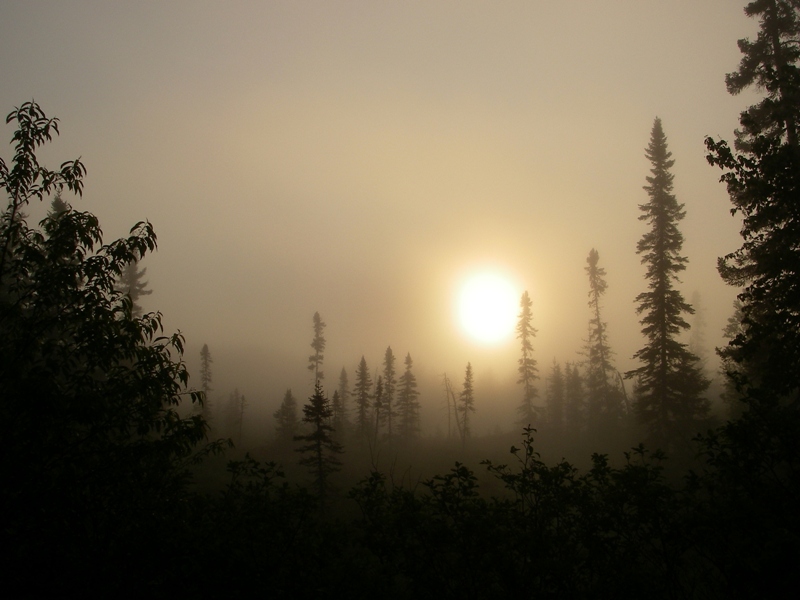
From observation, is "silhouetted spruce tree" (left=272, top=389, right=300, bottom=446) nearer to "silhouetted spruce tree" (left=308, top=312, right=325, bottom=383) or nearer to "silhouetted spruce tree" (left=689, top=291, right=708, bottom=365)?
"silhouetted spruce tree" (left=308, top=312, right=325, bottom=383)

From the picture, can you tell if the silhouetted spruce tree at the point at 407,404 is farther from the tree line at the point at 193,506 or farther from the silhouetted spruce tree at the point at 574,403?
the tree line at the point at 193,506

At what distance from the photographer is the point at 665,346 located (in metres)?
27.8

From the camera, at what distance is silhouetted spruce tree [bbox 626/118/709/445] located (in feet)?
90.4

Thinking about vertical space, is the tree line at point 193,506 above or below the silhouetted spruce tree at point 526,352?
below

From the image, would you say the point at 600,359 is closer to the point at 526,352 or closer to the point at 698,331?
the point at 526,352

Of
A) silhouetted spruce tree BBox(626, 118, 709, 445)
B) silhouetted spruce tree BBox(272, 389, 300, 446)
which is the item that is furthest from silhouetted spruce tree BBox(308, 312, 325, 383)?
silhouetted spruce tree BBox(626, 118, 709, 445)

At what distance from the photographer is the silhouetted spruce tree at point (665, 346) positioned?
27562 millimetres

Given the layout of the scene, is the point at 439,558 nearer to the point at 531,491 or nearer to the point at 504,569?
the point at 504,569

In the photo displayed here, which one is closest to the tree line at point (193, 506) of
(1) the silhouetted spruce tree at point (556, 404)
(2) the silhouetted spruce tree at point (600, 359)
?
(2) the silhouetted spruce tree at point (600, 359)

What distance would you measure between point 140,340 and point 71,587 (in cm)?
317

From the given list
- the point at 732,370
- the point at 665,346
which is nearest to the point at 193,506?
the point at 732,370

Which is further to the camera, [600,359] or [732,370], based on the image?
[600,359]

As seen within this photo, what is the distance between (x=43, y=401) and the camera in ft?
16.3

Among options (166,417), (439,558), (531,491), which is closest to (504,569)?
(439,558)
